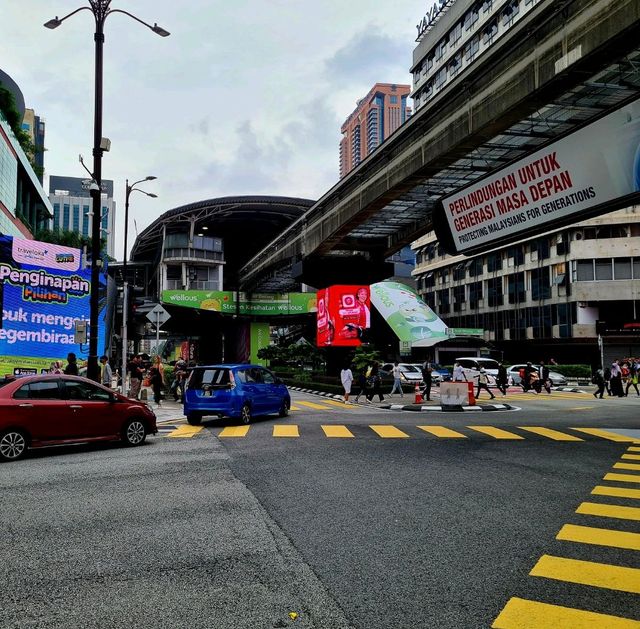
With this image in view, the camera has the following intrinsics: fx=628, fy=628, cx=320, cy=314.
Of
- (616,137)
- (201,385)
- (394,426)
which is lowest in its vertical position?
(394,426)

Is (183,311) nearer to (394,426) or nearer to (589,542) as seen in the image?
(394,426)

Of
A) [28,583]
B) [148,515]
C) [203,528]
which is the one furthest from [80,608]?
[148,515]

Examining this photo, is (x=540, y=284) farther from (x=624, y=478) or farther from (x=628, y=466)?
(x=624, y=478)

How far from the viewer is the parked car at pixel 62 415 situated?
11.0 m

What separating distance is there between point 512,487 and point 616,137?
660 cm

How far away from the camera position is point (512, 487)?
8648 mm

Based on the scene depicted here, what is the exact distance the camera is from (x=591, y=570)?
529 centimetres

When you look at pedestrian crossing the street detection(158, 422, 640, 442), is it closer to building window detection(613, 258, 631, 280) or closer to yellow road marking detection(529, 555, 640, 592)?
yellow road marking detection(529, 555, 640, 592)

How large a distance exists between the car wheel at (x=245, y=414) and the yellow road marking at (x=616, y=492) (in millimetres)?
10018

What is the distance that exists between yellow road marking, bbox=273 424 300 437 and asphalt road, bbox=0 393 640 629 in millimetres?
2768

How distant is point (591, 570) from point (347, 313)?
2800cm

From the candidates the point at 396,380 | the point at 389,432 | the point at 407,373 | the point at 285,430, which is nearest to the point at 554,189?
the point at 389,432

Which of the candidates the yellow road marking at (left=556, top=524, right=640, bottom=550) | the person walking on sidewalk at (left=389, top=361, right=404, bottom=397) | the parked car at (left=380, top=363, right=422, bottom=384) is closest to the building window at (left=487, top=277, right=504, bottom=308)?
the parked car at (left=380, top=363, right=422, bottom=384)

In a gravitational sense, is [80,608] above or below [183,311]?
below
